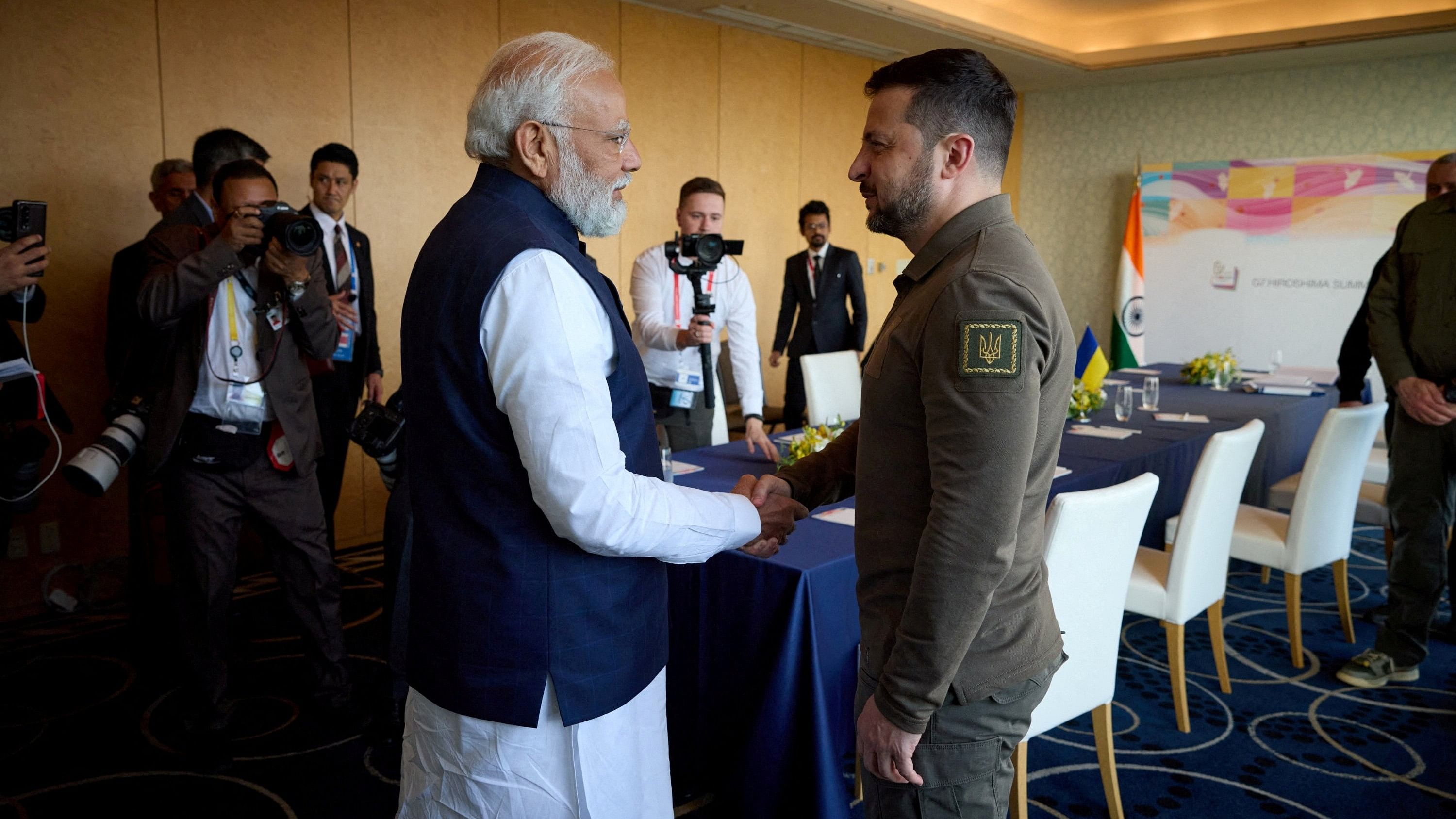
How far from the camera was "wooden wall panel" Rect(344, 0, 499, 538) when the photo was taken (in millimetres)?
4906

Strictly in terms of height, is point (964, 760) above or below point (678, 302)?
below

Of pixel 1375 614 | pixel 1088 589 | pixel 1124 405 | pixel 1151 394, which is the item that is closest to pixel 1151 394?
pixel 1151 394

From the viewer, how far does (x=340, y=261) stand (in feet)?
13.5

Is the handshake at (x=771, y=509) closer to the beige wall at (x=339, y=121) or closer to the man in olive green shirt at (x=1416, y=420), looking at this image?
the man in olive green shirt at (x=1416, y=420)

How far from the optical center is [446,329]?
1291 mm

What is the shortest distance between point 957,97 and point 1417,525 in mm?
2935

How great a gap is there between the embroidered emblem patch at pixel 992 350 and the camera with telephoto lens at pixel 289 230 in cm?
201

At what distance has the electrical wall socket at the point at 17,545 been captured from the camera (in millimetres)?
3947

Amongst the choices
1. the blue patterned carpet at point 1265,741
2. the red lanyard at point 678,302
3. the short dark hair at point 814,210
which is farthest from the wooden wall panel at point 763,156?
the blue patterned carpet at point 1265,741

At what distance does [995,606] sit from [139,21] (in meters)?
4.39

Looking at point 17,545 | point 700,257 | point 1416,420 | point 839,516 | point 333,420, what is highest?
point 700,257

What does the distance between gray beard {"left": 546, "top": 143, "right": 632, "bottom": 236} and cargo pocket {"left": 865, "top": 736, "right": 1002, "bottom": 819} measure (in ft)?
2.87

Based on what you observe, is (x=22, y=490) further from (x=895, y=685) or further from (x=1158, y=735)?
(x=1158, y=735)

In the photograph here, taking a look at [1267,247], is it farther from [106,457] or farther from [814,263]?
[106,457]
